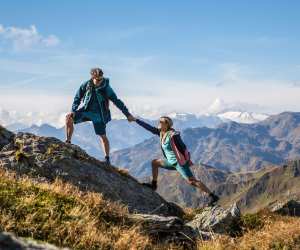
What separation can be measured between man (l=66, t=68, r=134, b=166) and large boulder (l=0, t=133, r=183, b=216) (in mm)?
1885

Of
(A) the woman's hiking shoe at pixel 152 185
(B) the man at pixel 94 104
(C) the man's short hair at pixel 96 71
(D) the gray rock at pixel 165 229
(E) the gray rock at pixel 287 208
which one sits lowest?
(E) the gray rock at pixel 287 208

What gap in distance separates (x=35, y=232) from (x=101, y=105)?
12.7m

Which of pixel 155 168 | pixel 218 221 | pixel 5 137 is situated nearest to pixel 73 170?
pixel 5 137

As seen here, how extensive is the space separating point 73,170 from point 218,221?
180 inches

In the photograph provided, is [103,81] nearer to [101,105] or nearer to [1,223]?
[101,105]

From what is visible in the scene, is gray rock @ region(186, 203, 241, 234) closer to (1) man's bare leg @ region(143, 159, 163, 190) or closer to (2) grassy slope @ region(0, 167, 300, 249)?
(1) man's bare leg @ region(143, 159, 163, 190)

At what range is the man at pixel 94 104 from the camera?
18094mm

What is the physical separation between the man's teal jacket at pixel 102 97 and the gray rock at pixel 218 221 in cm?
585

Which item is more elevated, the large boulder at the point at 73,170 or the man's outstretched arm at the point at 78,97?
the man's outstretched arm at the point at 78,97

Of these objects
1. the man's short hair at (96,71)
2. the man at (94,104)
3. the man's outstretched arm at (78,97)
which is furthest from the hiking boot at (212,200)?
the man's outstretched arm at (78,97)

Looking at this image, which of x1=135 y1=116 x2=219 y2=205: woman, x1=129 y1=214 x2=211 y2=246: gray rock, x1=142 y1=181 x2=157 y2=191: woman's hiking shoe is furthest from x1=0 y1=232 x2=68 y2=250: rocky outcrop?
x1=142 y1=181 x2=157 y2=191: woman's hiking shoe

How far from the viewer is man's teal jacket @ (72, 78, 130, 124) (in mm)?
18125

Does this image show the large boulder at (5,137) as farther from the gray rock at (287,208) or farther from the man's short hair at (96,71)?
the gray rock at (287,208)

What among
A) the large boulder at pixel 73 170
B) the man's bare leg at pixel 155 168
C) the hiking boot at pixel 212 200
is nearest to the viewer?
the large boulder at pixel 73 170
